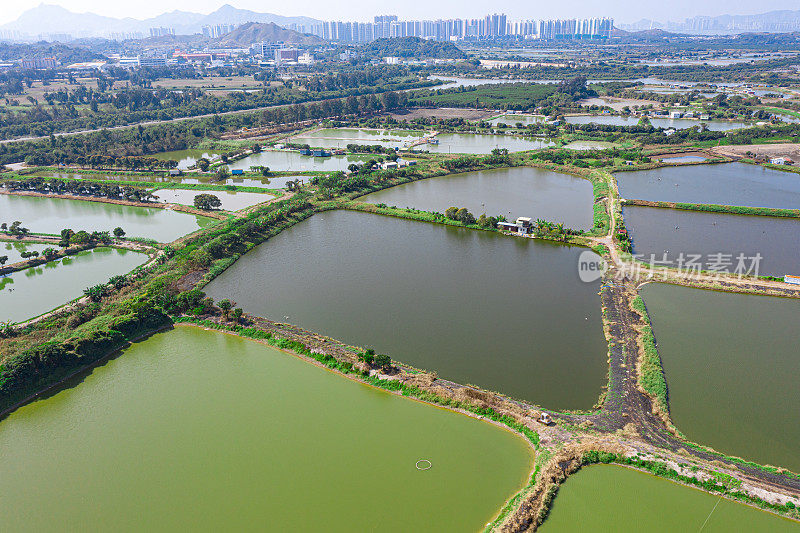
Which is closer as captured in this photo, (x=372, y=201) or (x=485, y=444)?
(x=485, y=444)

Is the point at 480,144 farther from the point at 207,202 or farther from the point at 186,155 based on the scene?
the point at 186,155

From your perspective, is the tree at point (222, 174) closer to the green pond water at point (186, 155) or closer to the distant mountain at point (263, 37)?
the green pond water at point (186, 155)

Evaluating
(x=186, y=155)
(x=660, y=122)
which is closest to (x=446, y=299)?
(x=186, y=155)

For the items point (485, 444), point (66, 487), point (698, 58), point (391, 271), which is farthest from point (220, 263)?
point (698, 58)

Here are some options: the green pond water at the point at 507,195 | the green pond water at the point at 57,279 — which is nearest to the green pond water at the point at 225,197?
the green pond water at the point at 507,195

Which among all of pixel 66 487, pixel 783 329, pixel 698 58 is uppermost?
pixel 698 58

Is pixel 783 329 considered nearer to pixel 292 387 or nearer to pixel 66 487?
pixel 292 387
